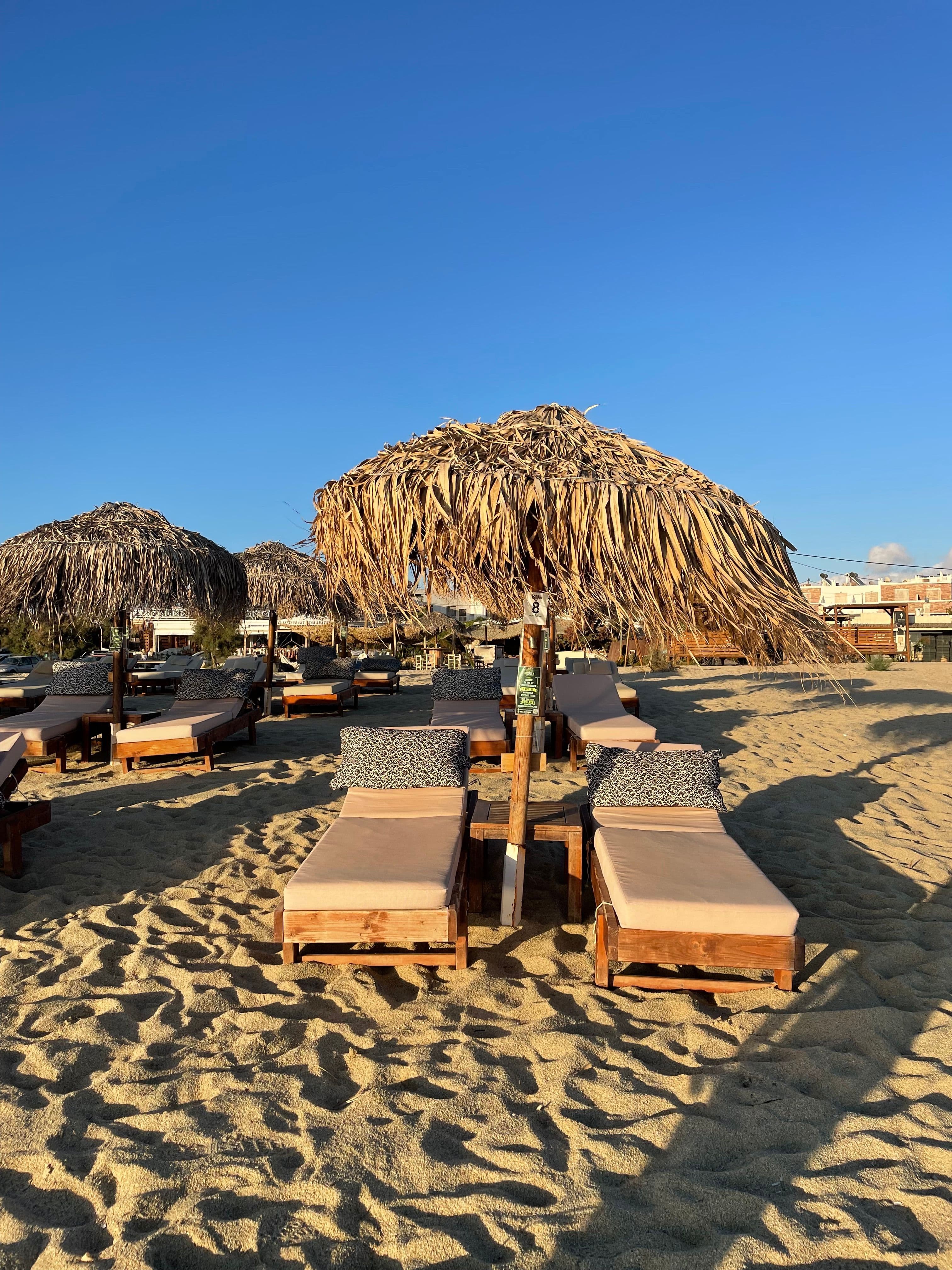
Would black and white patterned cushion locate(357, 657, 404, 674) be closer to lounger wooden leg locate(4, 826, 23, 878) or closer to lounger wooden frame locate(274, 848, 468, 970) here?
lounger wooden leg locate(4, 826, 23, 878)

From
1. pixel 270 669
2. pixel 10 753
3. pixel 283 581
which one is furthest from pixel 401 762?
pixel 283 581

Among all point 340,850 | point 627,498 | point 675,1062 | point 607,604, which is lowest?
point 675,1062

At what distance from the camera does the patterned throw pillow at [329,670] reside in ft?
41.5

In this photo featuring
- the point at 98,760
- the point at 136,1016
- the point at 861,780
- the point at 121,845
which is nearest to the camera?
the point at 136,1016

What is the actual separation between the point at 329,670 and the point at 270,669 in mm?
1527

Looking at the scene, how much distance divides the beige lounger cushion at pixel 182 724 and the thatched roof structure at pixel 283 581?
5905 millimetres

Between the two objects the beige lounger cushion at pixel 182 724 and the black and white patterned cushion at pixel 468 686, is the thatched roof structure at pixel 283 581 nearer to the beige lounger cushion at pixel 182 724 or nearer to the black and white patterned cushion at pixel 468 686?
the beige lounger cushion at pixel 182 724

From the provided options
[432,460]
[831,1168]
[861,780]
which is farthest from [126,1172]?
[861,780]

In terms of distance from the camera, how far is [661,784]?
13.5 feet

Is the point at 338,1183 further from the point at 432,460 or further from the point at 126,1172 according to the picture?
the point at 432,460

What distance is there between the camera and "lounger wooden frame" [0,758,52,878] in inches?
162

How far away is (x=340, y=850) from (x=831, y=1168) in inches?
85.4

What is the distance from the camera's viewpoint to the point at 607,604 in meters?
4.14

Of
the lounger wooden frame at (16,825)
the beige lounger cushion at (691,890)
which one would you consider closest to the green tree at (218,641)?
the lounger wooden frame at (16,825)
